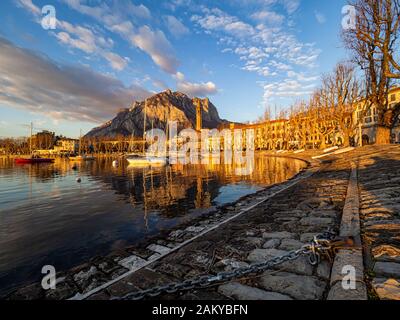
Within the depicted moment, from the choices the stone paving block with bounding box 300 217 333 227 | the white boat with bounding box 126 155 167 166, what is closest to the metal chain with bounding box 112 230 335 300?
the stone paving block with bounding box 300 217 333 227

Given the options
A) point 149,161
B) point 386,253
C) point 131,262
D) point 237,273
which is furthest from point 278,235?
point 149,161

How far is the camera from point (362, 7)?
19.8 meters

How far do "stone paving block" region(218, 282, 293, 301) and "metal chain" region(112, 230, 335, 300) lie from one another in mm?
139

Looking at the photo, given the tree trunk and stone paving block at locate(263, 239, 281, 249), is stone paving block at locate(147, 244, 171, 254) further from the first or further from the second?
the tree trunk

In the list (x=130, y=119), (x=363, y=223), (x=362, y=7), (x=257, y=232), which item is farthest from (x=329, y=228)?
(x=130, y=119)

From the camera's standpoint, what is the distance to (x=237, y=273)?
10.4 ft

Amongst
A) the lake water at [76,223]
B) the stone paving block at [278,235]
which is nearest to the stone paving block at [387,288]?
the stone paving block at [278,235]

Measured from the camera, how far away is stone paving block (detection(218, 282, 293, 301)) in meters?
2.76

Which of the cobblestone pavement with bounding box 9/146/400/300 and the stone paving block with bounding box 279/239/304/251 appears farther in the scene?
the stone paving block with bounding box 279/239/304/251

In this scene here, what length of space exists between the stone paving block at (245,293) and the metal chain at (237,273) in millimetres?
139

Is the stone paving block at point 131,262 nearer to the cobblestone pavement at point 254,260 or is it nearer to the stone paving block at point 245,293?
the cobblestone pavement at point 254,260

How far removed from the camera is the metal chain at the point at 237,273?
2.76 m

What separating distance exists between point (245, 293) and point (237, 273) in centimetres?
34

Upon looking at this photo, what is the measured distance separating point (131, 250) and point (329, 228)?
16.9 ft
